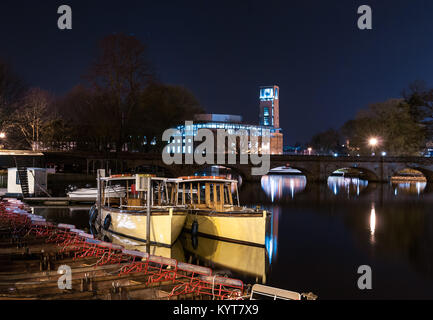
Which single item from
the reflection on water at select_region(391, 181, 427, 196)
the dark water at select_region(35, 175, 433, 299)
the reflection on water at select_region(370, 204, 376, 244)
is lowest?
the reflection on water at select_region(391, 181, 427, 196)

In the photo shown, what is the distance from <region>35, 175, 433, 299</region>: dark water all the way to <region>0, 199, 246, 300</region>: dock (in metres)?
6.03

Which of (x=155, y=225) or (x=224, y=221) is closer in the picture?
(x=155, y=225)

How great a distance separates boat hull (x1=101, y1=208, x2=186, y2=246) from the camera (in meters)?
21.4

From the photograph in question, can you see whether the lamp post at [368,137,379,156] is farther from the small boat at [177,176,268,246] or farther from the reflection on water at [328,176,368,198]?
the small boat at [177,176,268,246]

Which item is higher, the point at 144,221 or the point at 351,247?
the point at 144,221

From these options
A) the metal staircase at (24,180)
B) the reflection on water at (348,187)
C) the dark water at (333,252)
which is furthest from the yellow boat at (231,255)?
the reflection on water at (348,187)

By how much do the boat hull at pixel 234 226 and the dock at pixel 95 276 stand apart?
28.3 feet

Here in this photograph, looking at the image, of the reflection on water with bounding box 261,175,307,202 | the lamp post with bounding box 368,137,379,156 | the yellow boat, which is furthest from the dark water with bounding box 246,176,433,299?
the lamp post with bounding box 368,137,379,156

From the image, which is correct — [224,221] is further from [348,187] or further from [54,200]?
[348,187]

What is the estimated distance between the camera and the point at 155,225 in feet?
71.6

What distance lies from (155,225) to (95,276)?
10.2m

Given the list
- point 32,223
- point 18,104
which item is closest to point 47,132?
point 18,104

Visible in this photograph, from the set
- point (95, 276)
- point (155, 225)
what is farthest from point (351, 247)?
point (95, 276)

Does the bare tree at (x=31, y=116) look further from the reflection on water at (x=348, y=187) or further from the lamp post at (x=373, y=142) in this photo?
the lamp post at (x=373, y=142)
